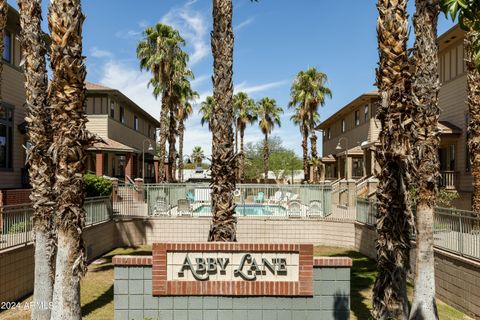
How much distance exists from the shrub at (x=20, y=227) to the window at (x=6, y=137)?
9.05m

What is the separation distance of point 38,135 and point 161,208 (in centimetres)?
996

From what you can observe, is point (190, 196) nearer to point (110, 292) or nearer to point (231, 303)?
point (110, 292)

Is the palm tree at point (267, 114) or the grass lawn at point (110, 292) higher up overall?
the palm tree at point (267, 114)

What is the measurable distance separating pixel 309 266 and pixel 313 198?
1101cm

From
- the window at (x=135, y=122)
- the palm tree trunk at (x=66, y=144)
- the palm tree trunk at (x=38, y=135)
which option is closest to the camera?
the palm tree trunk at (x=66, y=144)

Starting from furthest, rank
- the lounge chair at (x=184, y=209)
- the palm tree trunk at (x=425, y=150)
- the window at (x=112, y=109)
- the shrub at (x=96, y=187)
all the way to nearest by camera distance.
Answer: the window at (x=112, y=109), the shrub at (x=96, y=187), the lounge chair at (x=184, y=209), the palm tree trunk at (x=425, y=150)

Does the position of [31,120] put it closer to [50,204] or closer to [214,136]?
[50,204]

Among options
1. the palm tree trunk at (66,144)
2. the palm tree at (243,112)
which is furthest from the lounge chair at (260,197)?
the palm tree at (243,112)

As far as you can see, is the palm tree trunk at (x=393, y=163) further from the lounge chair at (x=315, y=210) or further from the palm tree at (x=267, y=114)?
the palm tree at (x=267, y=114)

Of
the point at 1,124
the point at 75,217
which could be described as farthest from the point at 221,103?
the point at 1,124

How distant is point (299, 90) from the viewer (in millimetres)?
37031

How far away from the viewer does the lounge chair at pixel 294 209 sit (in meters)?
17.7

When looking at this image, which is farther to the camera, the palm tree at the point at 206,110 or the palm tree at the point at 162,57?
the palm tree at the point at 206,110

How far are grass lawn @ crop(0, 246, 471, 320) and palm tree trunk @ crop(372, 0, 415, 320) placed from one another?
7.26ft
